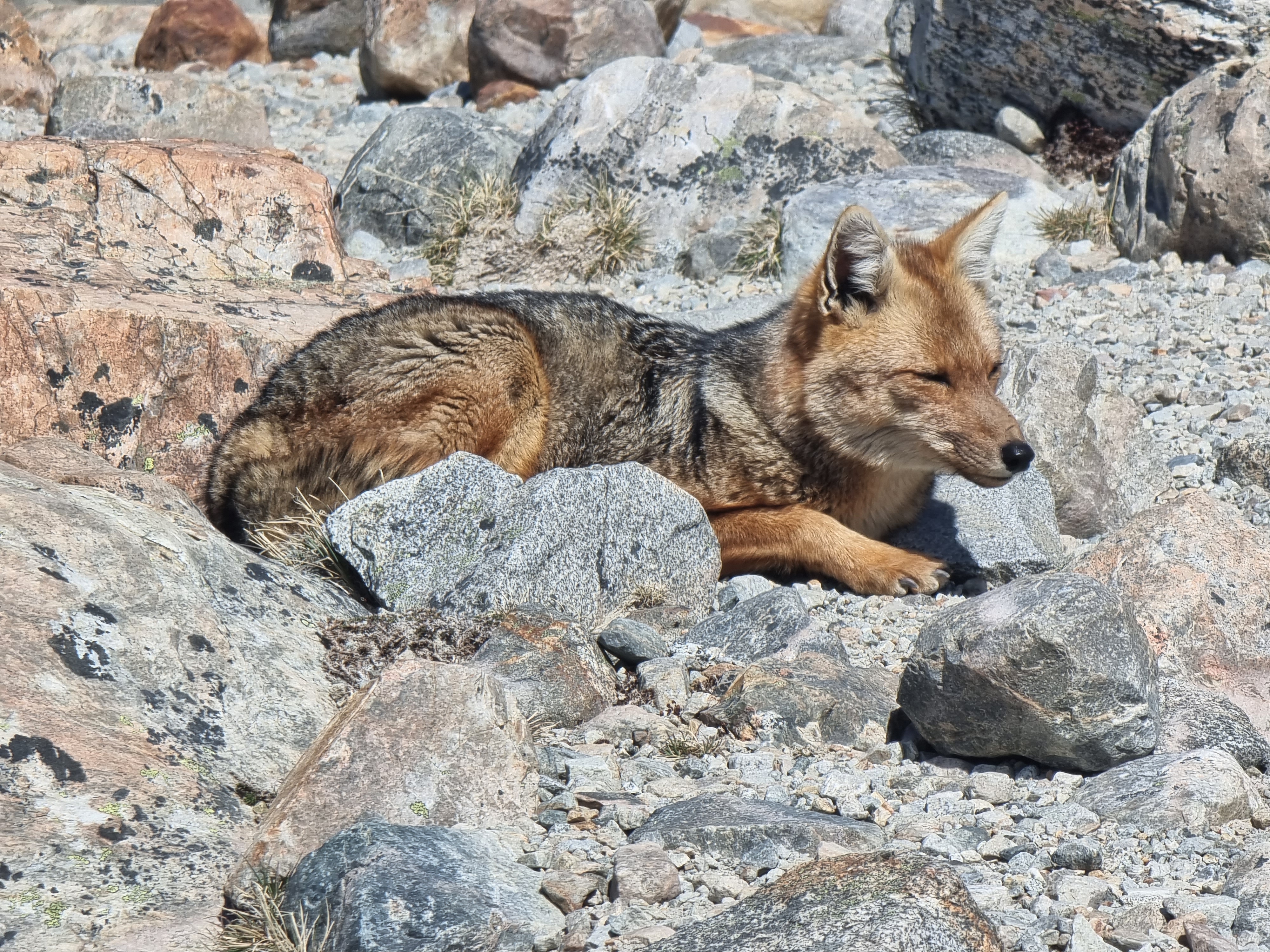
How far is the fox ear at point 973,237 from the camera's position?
6664 millimetres

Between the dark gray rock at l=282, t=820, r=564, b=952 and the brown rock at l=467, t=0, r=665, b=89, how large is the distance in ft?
42.2

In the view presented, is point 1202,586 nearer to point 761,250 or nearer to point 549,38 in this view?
point 761,250

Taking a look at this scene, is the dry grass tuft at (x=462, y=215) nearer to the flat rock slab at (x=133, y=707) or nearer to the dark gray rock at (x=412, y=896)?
the flat rock slab at (x=133, y=707)

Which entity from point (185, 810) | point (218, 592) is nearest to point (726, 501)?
point (218, 592)

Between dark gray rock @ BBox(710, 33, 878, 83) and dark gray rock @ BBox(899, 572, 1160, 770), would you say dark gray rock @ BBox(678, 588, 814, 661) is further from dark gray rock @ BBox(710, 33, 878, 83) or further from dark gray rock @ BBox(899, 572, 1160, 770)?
dark gray rock @ BBox(710, 33, 878, 83)

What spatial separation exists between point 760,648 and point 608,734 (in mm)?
881

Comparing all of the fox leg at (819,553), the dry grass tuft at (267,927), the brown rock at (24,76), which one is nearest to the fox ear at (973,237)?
the fox leg at (819,553)

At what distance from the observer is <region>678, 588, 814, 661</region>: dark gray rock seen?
5.43m

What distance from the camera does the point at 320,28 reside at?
1955 centimetres

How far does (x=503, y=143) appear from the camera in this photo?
502 inches

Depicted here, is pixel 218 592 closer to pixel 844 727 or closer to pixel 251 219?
pixel 844 727

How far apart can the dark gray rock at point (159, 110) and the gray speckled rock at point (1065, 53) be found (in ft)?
24.0

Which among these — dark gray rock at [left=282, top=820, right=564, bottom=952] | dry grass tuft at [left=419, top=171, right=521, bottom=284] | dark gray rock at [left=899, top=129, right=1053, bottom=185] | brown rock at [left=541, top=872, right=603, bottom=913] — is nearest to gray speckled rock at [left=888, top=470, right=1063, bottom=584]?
brown rock at [left=541, top=872, right=603, bottom=913]


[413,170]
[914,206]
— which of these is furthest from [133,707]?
[413,170]
